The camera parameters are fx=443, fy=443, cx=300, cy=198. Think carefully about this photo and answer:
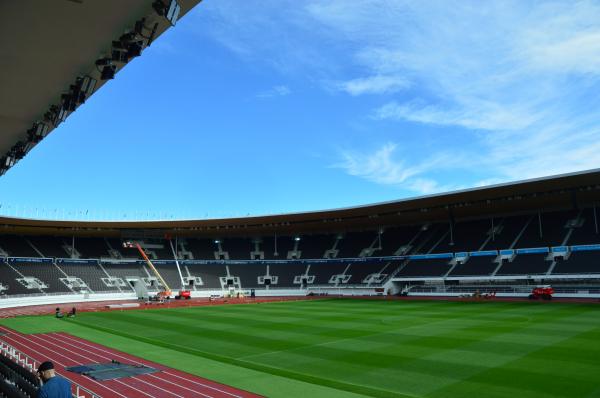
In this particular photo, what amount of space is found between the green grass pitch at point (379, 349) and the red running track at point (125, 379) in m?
0.68

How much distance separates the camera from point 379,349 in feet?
57.1

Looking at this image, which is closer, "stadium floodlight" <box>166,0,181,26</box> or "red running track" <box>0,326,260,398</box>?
"stadium floodlight" <box>166,0,181,26</box>

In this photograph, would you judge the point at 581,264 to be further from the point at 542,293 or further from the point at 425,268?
the point at 425,268

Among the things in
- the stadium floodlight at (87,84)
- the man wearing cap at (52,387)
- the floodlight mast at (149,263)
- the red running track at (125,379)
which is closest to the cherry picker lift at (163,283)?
the floodlight mast at (149,263)

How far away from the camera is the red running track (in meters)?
12.1

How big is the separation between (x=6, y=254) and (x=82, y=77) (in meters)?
51.7

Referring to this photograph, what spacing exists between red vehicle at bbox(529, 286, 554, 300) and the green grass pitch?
7752mm

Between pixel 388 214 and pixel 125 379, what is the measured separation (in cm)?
4390

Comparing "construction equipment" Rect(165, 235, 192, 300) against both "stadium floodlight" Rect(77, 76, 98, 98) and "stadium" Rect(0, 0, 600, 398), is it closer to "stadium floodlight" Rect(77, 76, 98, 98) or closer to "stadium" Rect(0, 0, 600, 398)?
"stadium" Rect(0, 0, 600, 398)

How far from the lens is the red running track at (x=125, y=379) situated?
1212 cm

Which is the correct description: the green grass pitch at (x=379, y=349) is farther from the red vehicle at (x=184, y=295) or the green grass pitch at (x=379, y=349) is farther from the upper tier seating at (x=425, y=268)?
the red vehicle at (x=184, y=295)

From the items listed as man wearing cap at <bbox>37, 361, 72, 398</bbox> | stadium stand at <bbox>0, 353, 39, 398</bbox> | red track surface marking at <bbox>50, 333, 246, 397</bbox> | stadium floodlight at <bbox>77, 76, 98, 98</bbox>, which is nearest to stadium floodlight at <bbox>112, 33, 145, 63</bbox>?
stadium floodlight at <bbox>77, 76, 98, 98</bbox>

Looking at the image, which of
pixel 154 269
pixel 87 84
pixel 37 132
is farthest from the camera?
pixel 154 269

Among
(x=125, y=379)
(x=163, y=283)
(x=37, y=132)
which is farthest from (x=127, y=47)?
(x=163, y=283)
